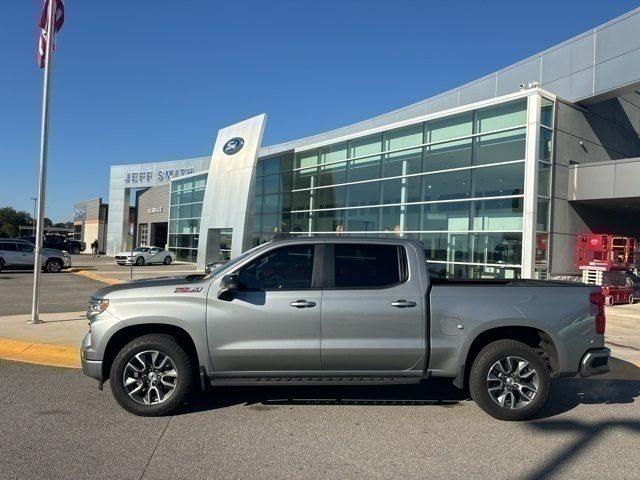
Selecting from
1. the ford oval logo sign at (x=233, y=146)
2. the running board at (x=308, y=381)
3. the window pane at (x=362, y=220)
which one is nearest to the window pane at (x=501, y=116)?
the window pane at (x=362, y=220)

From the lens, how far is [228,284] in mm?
5160

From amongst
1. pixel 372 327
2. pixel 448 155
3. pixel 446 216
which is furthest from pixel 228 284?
pixel 448 155

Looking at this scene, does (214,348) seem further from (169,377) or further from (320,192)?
(320,192)

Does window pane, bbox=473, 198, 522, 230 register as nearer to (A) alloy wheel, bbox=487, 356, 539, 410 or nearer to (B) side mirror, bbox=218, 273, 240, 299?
(A) alloy wheel, bbox=487, 356, 539, 410

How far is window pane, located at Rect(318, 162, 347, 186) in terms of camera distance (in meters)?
24.7

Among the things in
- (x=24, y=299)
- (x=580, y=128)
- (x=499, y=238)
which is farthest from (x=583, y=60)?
(x=24, y=299)

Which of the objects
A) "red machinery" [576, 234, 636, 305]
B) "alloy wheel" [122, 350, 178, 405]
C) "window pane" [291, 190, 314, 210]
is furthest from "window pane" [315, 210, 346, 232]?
"alloy wheel" [122, 350, 178, 405]

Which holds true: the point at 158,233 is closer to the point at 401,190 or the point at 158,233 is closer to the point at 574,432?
the point at 401,190

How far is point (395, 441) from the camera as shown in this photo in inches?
185

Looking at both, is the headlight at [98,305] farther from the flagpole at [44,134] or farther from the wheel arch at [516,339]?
the flagpole at [44,134]

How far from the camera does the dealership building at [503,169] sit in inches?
662

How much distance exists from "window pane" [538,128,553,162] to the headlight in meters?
14.9

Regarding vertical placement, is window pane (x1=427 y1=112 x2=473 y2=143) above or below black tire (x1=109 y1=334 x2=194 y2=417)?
above

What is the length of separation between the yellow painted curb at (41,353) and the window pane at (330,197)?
685 inches
